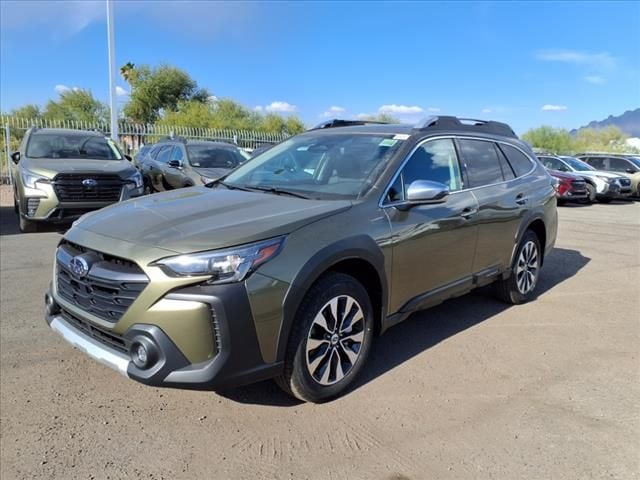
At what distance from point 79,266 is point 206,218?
780mm

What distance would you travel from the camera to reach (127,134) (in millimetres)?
17969

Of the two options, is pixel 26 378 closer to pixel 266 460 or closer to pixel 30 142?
pixel 266 460

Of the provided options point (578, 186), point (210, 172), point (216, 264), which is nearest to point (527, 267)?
point (216, 264)

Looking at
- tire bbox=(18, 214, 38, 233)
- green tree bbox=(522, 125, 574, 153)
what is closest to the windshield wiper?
tire bbox=(18, 214, 38, 233)

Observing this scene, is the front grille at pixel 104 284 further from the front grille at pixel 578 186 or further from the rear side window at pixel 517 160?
the front grille at pixel 578 186

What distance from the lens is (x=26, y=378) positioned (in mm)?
3326

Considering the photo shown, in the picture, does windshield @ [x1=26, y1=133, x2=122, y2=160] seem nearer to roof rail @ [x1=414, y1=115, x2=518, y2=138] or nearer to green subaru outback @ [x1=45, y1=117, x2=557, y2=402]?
green subaru outback @ [x1=45, y1=117, x2=557, y2=402]

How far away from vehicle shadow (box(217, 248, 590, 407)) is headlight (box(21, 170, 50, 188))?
5595mm

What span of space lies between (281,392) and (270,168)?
1.88 meters

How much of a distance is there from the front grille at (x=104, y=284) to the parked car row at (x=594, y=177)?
54.7 feet

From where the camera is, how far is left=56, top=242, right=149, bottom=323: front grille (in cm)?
255

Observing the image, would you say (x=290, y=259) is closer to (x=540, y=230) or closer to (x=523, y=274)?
(x=523, y=274)

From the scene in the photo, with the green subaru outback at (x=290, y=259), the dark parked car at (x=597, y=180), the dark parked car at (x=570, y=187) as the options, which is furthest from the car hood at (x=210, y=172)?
the dark parked car at (x=597, y=180)

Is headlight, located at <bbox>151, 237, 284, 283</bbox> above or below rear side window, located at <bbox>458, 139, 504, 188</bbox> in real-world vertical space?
below
